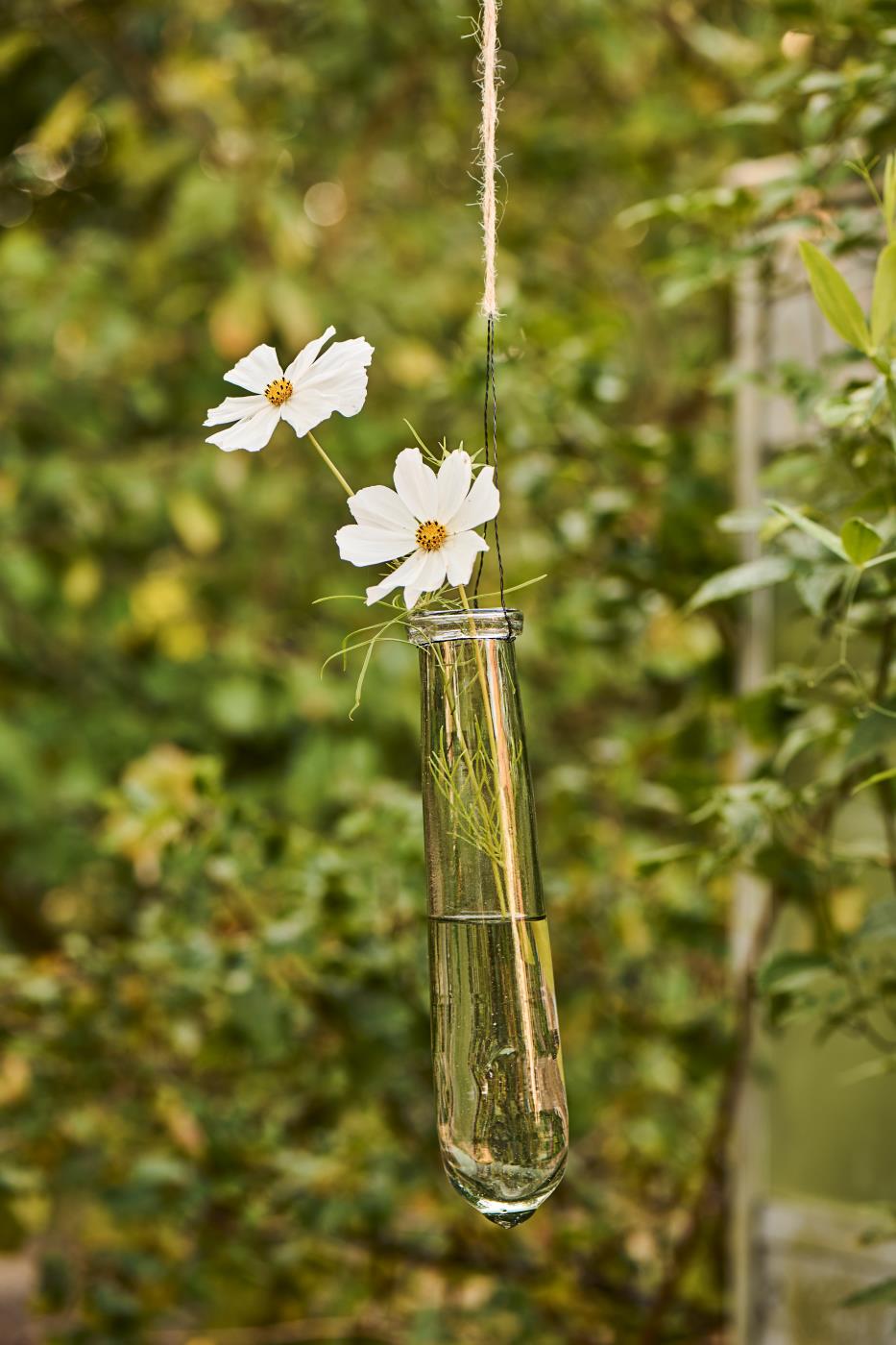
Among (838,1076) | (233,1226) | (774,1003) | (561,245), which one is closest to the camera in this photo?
(774,1003)

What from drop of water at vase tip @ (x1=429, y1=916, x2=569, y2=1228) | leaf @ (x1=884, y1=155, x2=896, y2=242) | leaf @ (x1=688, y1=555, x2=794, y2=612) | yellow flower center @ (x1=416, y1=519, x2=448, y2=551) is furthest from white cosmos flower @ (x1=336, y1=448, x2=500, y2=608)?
leaf @ (x1=688, y1=555, x2=794, y2=612)

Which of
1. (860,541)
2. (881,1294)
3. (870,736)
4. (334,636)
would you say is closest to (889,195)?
(860,541)

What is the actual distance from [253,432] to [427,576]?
8 cm

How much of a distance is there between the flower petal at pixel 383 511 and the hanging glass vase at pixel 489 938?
0.04m

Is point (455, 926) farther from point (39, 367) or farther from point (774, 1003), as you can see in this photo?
point (39, 367)

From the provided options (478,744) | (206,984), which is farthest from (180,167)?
(478,744)

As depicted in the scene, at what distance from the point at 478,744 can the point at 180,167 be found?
5.23ft

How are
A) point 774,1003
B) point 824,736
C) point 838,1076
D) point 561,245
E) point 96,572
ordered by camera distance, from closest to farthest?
1. point 824,736
2. point 774,1003
3. point 838,1076
4. point 96,572
5. point 561,245

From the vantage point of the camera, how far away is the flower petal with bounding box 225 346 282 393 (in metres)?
0.50

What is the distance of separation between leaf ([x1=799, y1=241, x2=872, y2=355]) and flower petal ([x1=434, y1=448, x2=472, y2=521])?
199mm

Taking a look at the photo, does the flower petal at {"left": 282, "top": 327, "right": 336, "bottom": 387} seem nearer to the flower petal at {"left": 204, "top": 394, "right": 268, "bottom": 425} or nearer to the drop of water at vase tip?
the flower petal at {"left": 204, "top": 394, "right": 268, "bottom": 425}

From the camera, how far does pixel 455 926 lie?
49 centimetres

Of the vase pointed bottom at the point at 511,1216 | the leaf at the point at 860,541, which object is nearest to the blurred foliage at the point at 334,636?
the leaf at the point at 860,541

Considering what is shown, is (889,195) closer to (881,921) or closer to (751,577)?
(751,577)
